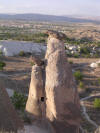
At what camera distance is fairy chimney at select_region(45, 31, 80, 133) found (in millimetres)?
6758

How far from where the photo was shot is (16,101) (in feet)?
34.4

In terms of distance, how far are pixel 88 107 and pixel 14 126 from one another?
718 centimetres

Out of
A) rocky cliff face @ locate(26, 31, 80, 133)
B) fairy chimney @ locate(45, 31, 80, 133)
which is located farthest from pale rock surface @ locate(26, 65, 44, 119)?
fairy chimney @ locate(45, 31, 80, 133)

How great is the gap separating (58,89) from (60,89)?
62 mm

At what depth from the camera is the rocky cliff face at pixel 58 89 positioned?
22.2 ft

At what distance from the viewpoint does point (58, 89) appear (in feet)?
22.1

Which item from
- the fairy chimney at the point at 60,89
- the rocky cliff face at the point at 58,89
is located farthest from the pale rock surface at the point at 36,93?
the fairy chimney at the point at 60,89

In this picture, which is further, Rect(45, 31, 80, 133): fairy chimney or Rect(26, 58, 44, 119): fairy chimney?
Rect(26, 58, 44, 119): fairy chimney

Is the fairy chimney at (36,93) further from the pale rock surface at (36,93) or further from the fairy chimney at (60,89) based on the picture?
the fairy chimney at (60,89)

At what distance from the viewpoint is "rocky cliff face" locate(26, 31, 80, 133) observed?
6766mm

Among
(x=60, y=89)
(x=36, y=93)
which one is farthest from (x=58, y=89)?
(x=36, y=93)

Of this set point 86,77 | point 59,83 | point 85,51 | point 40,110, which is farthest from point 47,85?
point 85,51

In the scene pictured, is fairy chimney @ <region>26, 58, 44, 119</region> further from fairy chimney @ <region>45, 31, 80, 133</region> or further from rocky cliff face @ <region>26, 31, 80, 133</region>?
fairy chimney @ <region>45, 31, 80, 133</region>

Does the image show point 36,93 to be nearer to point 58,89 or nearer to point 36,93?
point 36,93
